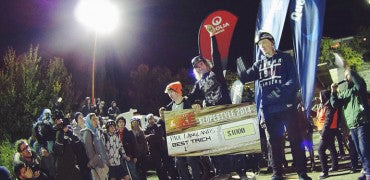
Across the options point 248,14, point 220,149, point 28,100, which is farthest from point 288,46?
point 220,149

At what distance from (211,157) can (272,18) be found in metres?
3.58

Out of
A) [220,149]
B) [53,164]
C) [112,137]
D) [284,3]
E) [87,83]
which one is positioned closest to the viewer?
[220,149]

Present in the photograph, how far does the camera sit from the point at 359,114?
679 centimetres

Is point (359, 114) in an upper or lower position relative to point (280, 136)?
upper

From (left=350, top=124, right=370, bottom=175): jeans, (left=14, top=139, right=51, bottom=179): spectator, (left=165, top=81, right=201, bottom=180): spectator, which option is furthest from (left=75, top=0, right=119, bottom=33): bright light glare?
(left=350, top=124, right=370, bottom=175): jeans

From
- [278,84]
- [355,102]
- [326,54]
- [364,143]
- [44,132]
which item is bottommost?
[364,143]

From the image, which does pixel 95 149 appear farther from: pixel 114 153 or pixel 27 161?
pixel 27 161

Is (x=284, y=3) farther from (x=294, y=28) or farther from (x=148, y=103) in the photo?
(x=148, y=103)

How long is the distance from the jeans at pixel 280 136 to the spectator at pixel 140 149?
536 centimetres

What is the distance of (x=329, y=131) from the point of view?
27.4 ft

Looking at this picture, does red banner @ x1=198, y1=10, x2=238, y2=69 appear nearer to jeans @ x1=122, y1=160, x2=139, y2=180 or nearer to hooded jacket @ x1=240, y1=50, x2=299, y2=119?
jeans @ x1=122, y1=160, x2=139, y2=180

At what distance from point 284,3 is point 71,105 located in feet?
72.9

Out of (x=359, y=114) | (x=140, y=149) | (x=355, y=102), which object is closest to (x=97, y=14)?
A: (x=140, y=149)

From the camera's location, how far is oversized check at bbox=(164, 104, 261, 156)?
Result: 5.92 meters
